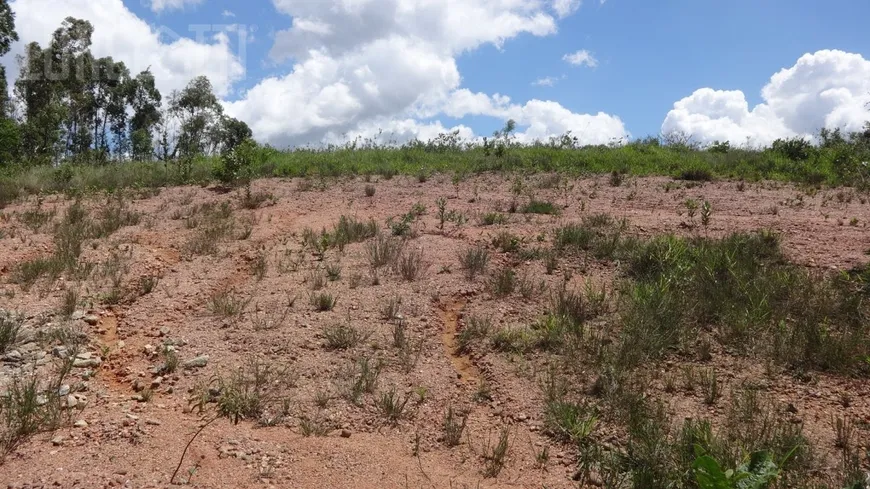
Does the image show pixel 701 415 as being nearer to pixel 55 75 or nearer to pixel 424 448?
pixel 424 448

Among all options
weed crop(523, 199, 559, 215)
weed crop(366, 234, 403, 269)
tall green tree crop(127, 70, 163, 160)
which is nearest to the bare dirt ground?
weed crop(366, 234, 403, 269)

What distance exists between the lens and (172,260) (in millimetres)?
6559

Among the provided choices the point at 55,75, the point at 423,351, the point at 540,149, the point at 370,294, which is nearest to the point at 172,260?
the point at 370,294

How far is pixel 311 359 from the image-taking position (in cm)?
444

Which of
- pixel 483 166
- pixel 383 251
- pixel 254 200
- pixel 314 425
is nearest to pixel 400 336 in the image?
pixel 314 425

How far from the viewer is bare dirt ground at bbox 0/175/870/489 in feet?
10.7

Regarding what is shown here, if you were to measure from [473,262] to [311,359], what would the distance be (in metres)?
2.25

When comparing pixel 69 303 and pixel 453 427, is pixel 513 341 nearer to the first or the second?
pixel 453 427

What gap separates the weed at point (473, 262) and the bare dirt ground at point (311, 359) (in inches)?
4.9

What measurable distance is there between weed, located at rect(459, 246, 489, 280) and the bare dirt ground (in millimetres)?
126

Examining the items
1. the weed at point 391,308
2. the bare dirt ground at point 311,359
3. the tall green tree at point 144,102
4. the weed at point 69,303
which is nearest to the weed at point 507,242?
the bare dirt ground at point 311,359

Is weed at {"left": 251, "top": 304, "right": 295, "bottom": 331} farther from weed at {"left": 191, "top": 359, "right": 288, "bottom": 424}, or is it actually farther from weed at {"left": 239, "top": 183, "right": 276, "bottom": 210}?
weed at {"left": 239, "top": 183, "right": 276, "bottom": 210}

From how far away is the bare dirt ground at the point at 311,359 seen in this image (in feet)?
10.7

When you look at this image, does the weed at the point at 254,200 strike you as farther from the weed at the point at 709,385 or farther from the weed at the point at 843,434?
the weed at the point at 843,434
